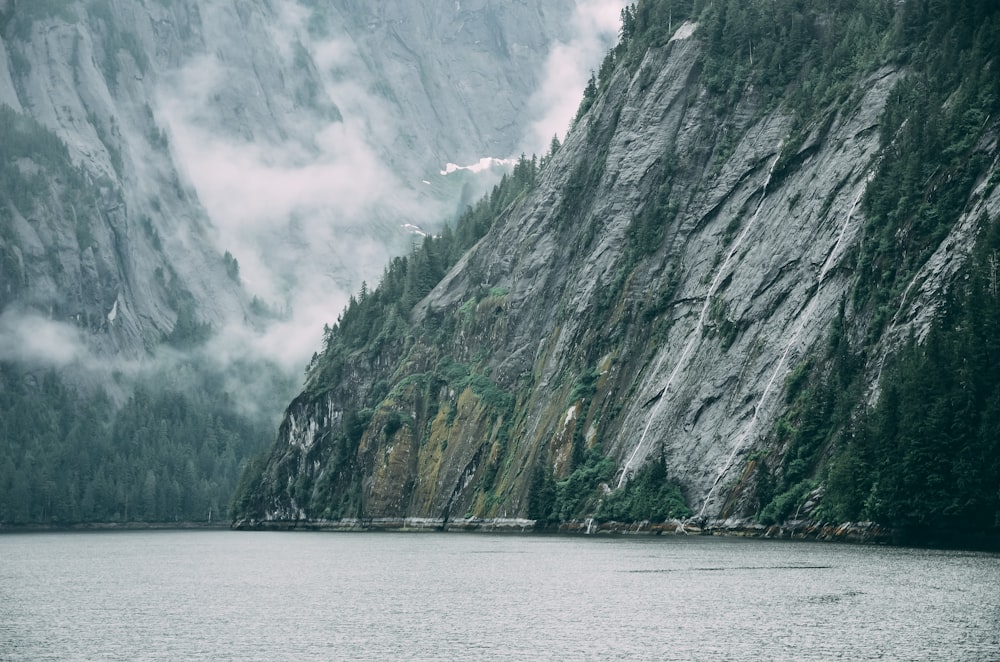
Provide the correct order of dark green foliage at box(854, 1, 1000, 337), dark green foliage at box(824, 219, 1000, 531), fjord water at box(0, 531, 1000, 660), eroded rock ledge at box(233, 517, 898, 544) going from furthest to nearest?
dark green foliage at box(854, 1, 1000, 337) → eroded rock ledge at box(233, 517, 898, 544) → dark green foliage at box(824, 219, 1000, 531) → fjord water at box(0, 531, 1000, 660)

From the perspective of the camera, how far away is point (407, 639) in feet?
179

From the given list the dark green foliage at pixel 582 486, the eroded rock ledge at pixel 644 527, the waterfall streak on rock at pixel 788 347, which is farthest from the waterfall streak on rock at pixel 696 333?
the waterfall streak on rock at pixel 788 347

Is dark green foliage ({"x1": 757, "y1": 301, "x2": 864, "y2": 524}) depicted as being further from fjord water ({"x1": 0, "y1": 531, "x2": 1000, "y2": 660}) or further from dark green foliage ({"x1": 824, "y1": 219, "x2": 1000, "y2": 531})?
dark green foliage ({"x1": 824, "y1": 219, "x2": 1000, "y2": 531})

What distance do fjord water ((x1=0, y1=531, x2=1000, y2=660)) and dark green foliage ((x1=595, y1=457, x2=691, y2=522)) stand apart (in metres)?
15.9

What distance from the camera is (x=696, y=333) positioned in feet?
442

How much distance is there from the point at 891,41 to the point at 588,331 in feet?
156

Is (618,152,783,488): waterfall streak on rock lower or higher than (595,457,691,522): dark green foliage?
higher

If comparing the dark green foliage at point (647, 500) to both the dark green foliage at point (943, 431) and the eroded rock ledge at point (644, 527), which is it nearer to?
the eroded rock ledge at point (644, 527)

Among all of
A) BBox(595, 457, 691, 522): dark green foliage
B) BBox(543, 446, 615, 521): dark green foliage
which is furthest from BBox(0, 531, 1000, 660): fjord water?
BBox(543, 446, 615, 521): dark green foliage

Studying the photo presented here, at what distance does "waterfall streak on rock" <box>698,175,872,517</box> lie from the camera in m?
118

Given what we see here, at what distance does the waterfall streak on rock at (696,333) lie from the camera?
133 meters

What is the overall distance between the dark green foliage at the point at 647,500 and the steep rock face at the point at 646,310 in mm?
1666

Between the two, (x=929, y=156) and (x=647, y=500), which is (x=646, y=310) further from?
(x=929, y=156)

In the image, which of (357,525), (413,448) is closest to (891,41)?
(413,448)
